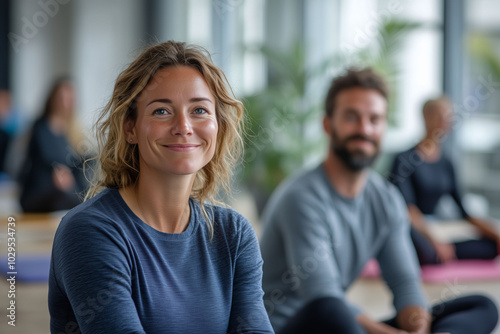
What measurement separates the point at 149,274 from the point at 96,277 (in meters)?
0.10

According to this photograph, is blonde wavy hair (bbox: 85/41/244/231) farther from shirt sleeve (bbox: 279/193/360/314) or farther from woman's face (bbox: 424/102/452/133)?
woman's face (bbox: 424/102/452/133)

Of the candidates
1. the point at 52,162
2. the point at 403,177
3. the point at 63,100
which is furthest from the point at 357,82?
the point at 63,100

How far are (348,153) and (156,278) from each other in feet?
3.83

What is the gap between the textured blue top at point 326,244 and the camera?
6.68 ft

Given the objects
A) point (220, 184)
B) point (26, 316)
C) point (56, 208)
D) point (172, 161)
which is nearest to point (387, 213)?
point (220, 184)

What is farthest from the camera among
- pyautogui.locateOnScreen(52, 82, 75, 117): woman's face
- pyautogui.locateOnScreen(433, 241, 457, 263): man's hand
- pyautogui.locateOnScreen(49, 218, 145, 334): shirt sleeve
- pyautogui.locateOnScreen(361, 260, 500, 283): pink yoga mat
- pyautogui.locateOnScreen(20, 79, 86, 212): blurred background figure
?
pyautogui.locateOnScreen(52, 82, 75, 117): woman's face

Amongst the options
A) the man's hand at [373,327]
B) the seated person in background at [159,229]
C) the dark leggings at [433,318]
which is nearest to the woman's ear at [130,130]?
the seated person in background at [159,229]

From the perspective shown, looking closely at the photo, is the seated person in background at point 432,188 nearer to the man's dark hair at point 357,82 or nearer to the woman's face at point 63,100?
the man's dark hair at point 357,82

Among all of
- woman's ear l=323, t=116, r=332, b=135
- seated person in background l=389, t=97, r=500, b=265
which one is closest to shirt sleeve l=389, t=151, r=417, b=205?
seated person in background l=389, t=97, r=500, b=265

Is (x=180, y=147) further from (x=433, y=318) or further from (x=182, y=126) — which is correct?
(x=433, y=318)

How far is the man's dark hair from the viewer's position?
2.29m

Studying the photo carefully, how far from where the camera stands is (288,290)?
211cm

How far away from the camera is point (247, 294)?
1328 millimetres

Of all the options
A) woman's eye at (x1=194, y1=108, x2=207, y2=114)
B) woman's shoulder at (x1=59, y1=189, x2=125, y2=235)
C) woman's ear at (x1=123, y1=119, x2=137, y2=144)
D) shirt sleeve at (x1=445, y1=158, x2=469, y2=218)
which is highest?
woman's eye at (x1=194, y1=108, x2=207, y2=114)
